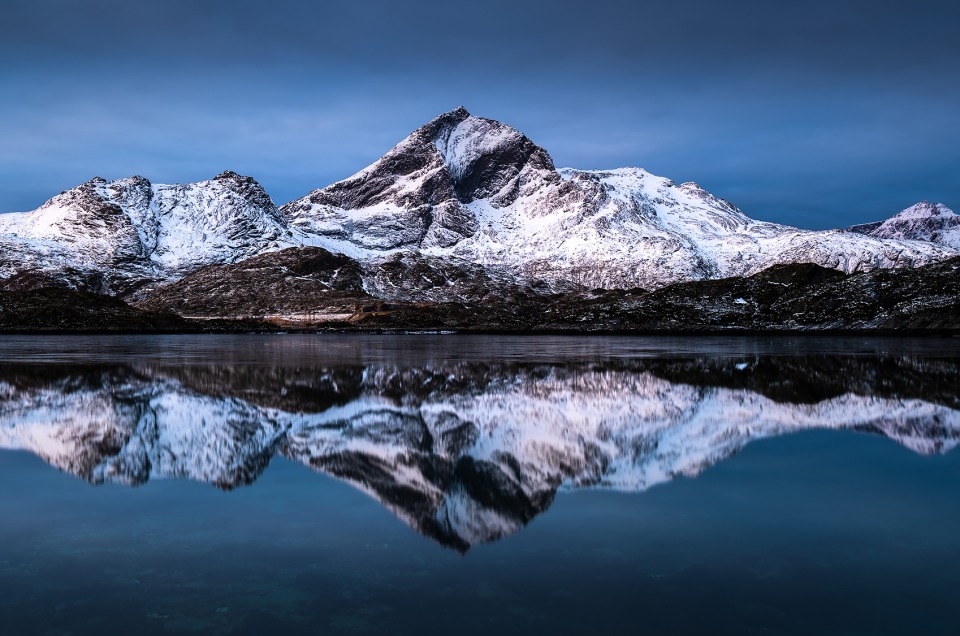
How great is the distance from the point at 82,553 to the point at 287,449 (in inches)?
456

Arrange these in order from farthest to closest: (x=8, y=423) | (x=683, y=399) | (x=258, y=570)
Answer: (x=683, y=399)
(x=8, y=423)
(x=258, y=570)

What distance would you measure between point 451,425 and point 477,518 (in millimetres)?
14466

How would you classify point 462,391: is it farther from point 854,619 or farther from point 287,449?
point 854,619

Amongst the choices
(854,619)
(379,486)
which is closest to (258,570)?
(379,486)

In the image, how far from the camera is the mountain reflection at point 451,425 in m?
21.8

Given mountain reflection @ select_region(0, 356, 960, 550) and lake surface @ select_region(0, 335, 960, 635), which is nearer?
lake surface @ select_region(0, 335, 960, 635)

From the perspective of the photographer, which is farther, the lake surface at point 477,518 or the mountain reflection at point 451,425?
the mountain reflection at point 451,425

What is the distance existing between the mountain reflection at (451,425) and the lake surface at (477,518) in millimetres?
170

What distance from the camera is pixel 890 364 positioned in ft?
239

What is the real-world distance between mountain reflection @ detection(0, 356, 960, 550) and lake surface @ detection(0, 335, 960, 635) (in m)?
0.17

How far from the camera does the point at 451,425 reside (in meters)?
32.3

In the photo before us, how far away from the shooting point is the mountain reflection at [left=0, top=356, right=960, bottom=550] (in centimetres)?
2184

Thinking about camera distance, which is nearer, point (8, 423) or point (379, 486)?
point (379, 486)

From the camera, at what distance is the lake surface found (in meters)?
12.3
